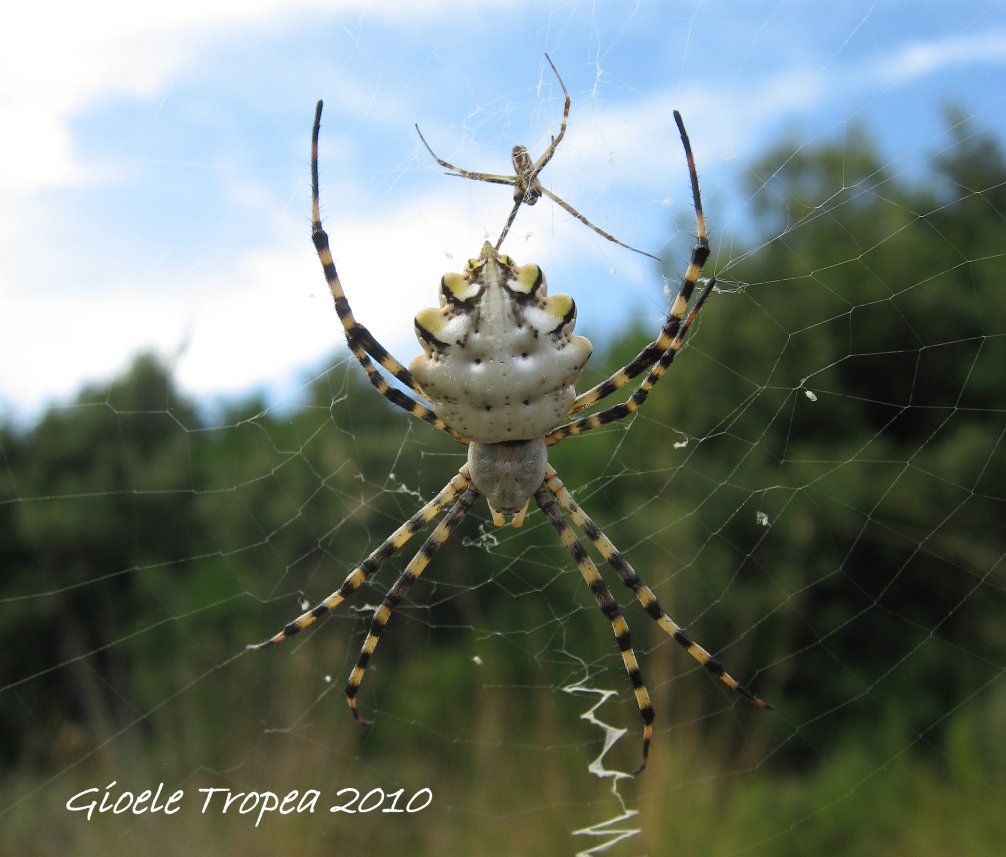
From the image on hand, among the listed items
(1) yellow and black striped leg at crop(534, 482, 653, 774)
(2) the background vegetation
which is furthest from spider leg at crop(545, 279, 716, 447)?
(2) the background vegetation

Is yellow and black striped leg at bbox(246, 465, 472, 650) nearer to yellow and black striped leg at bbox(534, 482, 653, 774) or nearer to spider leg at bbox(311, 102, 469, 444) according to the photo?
yellow and black striped leg at bbox(534, 482, 653, 774)

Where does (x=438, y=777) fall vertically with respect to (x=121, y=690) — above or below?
below

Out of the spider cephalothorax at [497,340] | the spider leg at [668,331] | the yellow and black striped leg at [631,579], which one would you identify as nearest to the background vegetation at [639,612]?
the yellow and black striped leg at [631,579]

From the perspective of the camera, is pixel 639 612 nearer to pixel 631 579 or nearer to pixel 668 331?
pixel 631 579

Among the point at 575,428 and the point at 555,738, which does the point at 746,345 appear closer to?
the point at 555,738

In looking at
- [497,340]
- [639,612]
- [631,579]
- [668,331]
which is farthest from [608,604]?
[639,612]

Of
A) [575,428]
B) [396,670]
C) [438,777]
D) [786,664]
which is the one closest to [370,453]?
[396,670]
